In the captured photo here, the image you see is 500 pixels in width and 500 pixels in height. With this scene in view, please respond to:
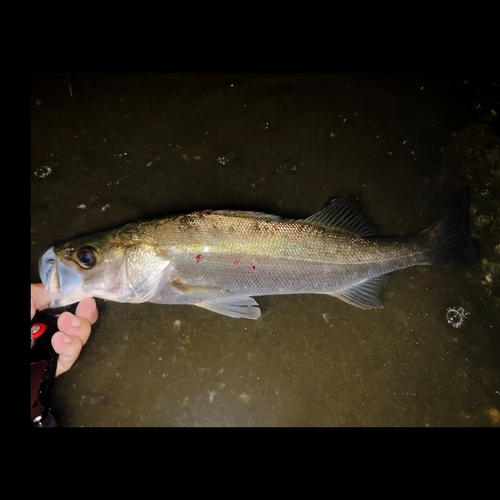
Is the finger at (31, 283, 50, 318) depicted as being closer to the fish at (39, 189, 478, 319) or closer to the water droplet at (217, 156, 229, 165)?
the fish at (39, 189, 478, 319)


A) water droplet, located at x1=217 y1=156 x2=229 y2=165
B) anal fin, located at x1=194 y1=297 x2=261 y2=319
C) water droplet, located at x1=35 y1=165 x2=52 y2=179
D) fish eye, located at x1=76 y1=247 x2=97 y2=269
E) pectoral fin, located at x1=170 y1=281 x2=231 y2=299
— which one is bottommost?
anal fin, located at x1=194 y1=297 x2=261 y2=319

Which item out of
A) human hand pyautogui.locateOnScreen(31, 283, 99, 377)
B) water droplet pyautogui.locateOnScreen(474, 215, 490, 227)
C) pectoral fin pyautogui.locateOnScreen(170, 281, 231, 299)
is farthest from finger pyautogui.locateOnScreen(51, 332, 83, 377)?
water droplet pyautogui.locateOnScreen(474, 215, 490, 227)

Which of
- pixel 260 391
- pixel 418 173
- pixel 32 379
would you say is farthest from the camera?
pixel 418 173

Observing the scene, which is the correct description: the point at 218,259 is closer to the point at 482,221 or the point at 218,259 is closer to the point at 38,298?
the point at 38,298

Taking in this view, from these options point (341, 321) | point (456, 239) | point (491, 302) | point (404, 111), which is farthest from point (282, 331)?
point (404, 111)

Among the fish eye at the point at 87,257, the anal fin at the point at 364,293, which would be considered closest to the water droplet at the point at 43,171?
the fish eye at the point at 87,257

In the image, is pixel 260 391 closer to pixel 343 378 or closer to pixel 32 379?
pixel 343 378
